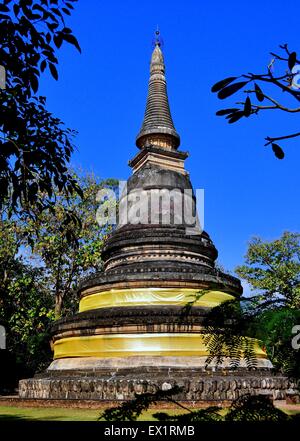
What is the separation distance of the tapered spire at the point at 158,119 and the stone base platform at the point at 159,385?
14.1 metres

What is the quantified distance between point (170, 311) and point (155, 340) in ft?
3.22

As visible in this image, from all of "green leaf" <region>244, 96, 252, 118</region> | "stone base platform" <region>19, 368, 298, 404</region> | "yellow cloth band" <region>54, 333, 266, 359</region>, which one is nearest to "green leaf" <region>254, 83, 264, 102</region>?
"green leaf" <region>244, 96, 252, 118</region>

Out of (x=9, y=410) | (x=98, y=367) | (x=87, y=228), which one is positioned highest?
(x=87, y=228)

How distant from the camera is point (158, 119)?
24406mm

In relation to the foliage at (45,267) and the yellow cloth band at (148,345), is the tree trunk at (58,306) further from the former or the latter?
the yellow cloth band at (148,345)

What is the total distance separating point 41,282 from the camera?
27234mm

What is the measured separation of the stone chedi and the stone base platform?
1.0 inches

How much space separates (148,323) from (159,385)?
2.68 m

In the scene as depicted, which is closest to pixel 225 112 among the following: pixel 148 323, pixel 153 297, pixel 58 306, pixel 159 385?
pixel 159 385

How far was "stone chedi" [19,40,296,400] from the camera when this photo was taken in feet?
37.8

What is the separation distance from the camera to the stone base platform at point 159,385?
→ 35.6ft

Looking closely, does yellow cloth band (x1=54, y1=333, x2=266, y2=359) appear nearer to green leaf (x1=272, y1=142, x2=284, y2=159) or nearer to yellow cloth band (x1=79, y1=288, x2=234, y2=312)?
yellow cloth band (x1=79, y1=288, x2=234, y2=312)
